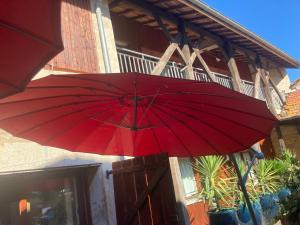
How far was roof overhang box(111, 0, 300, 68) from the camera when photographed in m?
7.85

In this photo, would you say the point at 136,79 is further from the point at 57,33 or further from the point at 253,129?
the point at 253,129

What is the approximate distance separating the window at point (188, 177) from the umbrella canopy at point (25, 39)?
24.5ft

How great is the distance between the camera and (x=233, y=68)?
9945mm

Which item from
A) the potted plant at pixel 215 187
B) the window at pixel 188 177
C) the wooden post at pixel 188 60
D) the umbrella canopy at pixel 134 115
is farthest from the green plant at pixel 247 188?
the umbrella canopy at pixel 134 115

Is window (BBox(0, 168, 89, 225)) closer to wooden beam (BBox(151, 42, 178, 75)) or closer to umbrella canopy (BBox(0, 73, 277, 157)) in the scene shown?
umbrella canopy (BBox(0, 73, 277, 157))

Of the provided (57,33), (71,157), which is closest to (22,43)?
(57,33)

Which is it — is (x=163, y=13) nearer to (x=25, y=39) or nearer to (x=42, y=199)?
(x=42, y=199)

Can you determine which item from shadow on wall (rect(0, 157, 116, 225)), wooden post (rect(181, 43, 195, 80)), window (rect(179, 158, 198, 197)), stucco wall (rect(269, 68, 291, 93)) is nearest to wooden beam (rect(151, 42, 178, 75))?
wooden post (rect(181, 43, 195, 80))

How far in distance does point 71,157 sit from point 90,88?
2992 mm

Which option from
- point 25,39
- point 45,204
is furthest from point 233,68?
point 25,39

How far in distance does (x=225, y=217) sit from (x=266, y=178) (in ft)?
11.0

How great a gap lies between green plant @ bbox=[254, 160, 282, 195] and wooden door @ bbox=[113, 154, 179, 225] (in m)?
5.44

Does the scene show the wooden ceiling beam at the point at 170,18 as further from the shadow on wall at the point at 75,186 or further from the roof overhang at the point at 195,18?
the shadow on wall at the point at 75,186

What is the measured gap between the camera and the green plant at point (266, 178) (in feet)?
31.3
